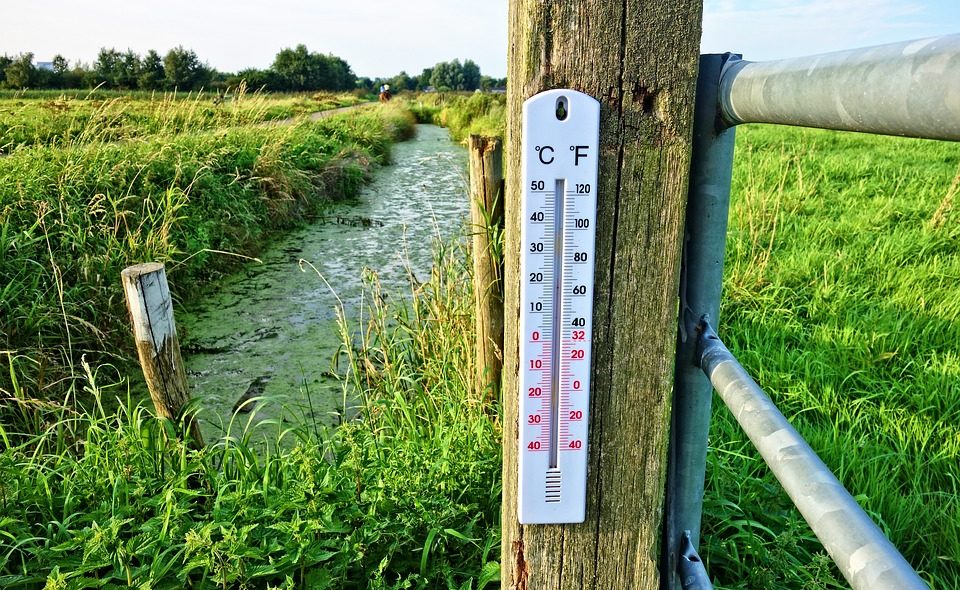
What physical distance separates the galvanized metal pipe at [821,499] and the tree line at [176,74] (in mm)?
5951

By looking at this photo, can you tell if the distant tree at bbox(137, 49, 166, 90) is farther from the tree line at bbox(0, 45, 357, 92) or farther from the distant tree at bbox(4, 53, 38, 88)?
the distant tree at bbox(4, 53, 38, 88)

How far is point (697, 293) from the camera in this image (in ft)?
2.89

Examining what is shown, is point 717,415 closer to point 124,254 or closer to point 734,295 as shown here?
point 734,295

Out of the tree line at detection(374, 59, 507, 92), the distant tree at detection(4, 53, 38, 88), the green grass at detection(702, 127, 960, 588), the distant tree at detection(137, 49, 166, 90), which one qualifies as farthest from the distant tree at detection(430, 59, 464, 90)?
the green grass at detection(702, 127, 960, 588)

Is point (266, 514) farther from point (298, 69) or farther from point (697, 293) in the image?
point (298, 69)

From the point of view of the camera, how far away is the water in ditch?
12.1 feet

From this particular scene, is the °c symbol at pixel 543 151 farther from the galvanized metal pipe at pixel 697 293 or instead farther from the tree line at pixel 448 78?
the tree line at pixel 448 78

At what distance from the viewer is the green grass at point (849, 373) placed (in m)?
1.88

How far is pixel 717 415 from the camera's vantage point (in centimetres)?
255

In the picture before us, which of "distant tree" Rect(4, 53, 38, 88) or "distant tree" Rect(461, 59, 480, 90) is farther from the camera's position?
"distant tree" Rect(461, 59, 480, 90)

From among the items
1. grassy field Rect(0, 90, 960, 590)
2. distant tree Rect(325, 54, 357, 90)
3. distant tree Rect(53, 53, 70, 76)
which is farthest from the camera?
distant tree Rect(325, 54, 357, 90)

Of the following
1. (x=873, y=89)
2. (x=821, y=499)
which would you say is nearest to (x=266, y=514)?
(x=821, y=499)

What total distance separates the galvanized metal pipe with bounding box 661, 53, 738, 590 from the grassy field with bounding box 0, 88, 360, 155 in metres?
6.05

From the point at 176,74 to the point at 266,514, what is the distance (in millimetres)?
40084
